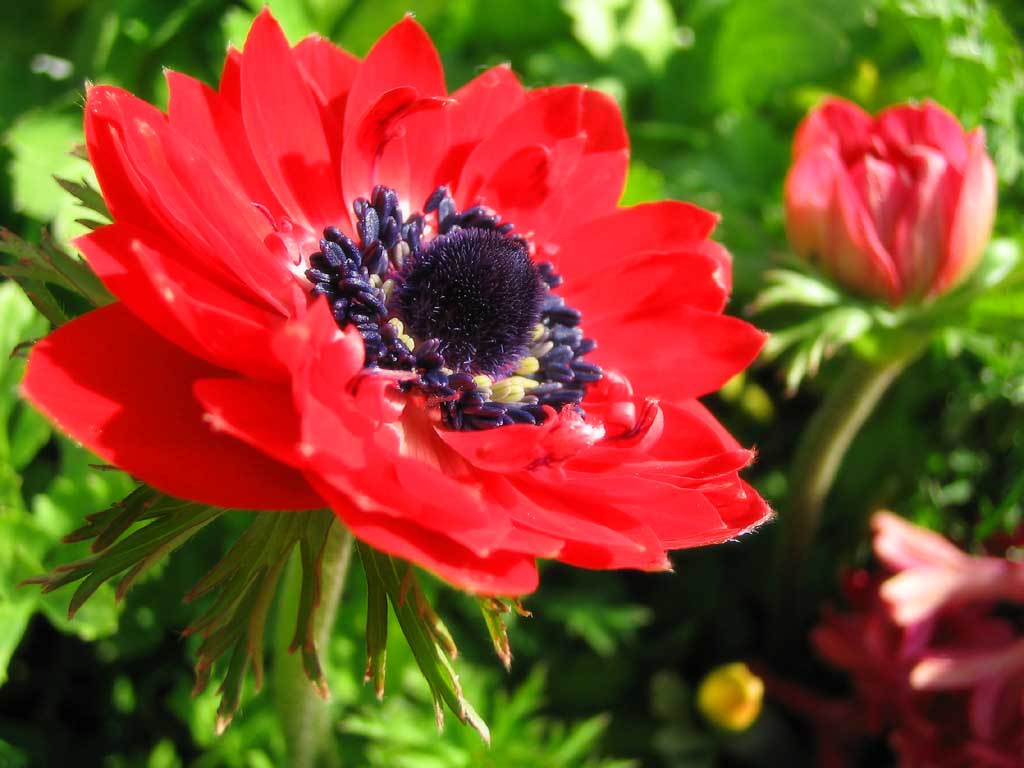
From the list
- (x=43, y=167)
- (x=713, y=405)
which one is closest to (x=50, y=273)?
(x=43, y=167)

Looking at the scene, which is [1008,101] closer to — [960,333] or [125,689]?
[960,333]

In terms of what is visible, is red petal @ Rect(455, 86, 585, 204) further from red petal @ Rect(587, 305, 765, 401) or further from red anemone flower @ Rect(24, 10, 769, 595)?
red petal @ Rect(587, 305, 765, 401)

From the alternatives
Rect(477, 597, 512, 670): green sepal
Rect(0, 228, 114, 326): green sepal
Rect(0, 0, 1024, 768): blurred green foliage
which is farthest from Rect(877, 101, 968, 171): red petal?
Rect(0, 228, 114, 326): green sepal

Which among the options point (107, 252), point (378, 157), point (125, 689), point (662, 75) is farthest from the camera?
point (662, 75)

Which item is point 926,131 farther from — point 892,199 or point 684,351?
Result: point 684,351

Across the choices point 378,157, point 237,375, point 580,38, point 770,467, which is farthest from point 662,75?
point 237,375

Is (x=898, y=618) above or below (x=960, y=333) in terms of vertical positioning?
below
